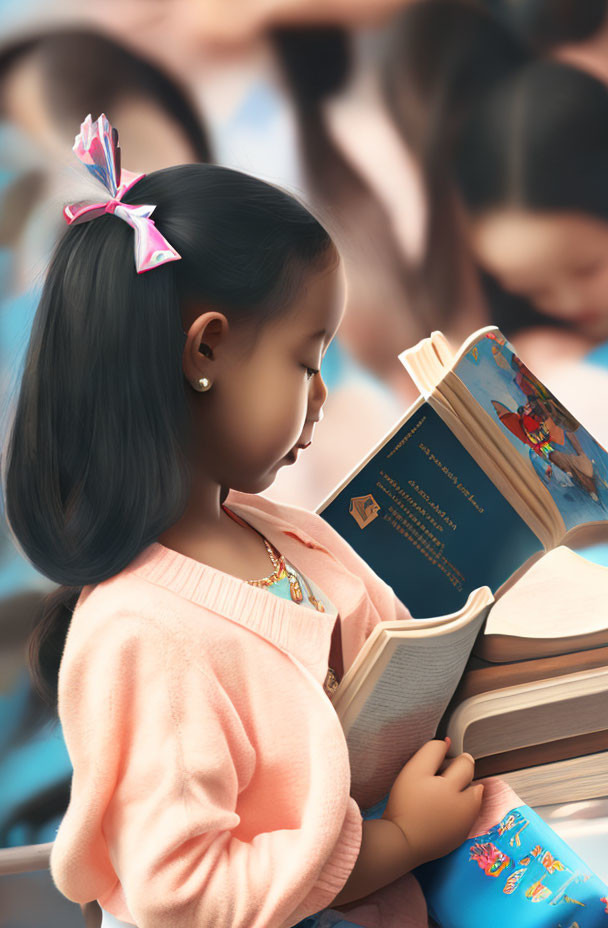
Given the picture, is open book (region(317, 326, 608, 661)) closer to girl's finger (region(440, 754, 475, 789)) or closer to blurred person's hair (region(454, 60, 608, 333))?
girl's finger (region(440, 754, 475, 789))

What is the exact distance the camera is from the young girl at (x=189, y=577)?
18.6 inches

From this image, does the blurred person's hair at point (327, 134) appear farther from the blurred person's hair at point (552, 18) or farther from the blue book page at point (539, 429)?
the blue book page at point (539, 429)

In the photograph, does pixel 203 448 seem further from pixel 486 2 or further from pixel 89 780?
pixel 486 2

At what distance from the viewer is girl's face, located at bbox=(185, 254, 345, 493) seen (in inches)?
21.4

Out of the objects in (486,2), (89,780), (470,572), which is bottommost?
(89,780)

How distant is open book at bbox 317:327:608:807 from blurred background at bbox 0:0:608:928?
59 cm

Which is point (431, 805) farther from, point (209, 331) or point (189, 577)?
point (209, 331)

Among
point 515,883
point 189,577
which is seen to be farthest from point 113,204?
point 515,883

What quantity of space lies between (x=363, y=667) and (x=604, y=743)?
234mm

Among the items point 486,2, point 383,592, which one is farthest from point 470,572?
point 486,2

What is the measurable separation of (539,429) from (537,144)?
0.74 m

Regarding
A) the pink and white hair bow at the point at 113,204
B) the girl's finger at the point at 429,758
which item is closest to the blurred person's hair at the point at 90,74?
the pink and white hair bow at the point at 113,204

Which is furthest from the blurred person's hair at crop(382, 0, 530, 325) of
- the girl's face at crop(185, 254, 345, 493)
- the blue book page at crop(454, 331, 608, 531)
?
the girl's face at crop(185, 254, 345, 493)

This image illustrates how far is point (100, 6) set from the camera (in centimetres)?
123
